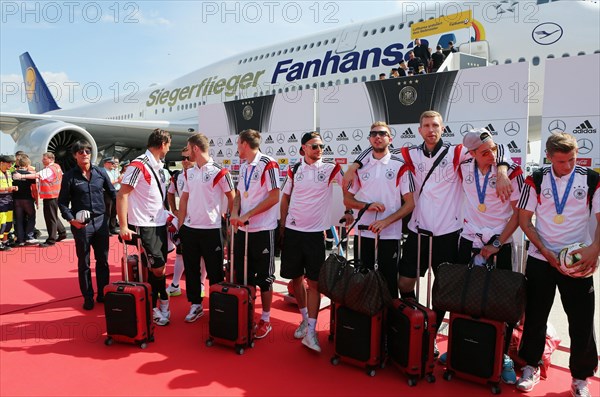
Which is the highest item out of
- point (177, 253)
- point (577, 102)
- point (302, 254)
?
point (577, 102)

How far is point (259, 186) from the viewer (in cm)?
338

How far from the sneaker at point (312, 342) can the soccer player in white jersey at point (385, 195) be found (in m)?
0.67

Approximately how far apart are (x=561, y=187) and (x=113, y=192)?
3946 mm

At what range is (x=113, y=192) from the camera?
4.28 meters

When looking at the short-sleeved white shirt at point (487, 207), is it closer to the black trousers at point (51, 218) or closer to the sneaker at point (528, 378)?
the sneaker at point (528, 378)

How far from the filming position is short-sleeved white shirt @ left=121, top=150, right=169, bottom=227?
11.4 ft

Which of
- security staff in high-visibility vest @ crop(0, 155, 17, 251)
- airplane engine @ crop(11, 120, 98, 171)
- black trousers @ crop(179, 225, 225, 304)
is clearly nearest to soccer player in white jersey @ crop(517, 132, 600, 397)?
black trousers @ crop(179, 225, 225, 304)

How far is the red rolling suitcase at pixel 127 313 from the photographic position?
3158 mm

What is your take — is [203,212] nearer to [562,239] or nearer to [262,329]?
[262,329]

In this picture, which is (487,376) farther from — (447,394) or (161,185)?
(161,185)

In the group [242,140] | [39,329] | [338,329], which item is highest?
[242,140]

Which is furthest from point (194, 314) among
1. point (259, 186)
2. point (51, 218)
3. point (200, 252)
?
point (51, 218)

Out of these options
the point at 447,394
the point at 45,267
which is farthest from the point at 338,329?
the point at 45,267

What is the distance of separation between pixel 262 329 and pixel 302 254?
0.73m
